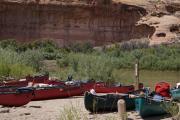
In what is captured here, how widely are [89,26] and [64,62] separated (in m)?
17.9

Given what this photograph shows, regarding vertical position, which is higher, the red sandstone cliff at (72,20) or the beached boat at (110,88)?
the red sandstone cliff at (72,20)

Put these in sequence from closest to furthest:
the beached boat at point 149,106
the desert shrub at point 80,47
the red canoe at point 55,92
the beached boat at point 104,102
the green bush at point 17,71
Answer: the beached boat at point 149,106 → the beached boat at point 104,102 → the red canoe at point 55,92 → the green bush at point 17,71 → the desert shrub at point 80,47

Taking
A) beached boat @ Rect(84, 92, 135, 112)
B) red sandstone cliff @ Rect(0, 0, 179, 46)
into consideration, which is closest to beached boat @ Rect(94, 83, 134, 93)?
beached boat @ Rect(84, 92, 135, 112)

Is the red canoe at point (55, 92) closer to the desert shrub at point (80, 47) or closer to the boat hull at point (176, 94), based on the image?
the boat hull at point (176, 94)

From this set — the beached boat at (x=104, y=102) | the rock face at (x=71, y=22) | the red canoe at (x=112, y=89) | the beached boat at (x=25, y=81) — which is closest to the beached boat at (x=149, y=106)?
the beached boat at (x=104, y=102)

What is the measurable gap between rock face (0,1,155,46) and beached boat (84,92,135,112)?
1482 inches

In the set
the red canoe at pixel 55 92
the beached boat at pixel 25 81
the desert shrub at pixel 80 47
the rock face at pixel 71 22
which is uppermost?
the rock face at pixel 71 22

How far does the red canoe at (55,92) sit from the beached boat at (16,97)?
1.44 metres

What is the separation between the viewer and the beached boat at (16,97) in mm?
16392

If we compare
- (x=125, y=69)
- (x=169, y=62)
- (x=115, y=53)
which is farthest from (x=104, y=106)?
(x=115, y=53)

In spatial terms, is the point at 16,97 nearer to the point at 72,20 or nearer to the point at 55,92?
the point at 55,92

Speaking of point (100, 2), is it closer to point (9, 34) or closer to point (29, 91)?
point (9, 34)

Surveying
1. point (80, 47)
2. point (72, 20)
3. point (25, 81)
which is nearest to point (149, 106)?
point (25, 81)

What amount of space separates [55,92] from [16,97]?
9.14ft
